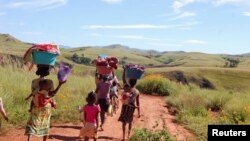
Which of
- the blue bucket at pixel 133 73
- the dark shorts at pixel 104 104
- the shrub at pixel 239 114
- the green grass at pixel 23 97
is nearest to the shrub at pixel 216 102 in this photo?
the shrub at pixel 239 114

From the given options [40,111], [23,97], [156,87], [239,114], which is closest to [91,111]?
[40,111]

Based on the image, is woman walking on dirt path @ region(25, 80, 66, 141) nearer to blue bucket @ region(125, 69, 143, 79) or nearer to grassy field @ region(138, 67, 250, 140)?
blue bucket @ region(125, 69, 143, 79)

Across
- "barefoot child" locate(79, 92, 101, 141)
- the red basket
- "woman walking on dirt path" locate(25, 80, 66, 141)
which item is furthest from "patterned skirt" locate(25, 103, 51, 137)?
the red basket

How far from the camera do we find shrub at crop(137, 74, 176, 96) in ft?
75.5

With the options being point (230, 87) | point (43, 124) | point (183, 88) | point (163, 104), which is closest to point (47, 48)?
point (43, 124)

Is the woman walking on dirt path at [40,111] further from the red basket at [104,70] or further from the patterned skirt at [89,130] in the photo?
the red basket at [104,70]

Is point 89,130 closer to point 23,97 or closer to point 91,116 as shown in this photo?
point 91,116

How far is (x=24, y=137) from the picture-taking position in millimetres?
10875

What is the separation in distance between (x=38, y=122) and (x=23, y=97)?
469 centimetres

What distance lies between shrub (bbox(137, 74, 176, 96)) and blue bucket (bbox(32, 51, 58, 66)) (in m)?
14.1

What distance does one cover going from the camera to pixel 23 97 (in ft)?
45.0

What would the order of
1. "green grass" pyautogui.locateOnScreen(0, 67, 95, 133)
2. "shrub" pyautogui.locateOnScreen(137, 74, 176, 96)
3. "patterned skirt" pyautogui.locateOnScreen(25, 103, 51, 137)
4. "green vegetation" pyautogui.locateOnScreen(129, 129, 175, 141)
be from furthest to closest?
1. "shrub" pyautogui.locateOnScreen(137, 74, 176, 96)
2. "green grass" pyautogui.locateOnScreen(0, 67, 95, 133)
3. "green vegetation" pyautogui.locateOnScreen(129, 129, 175, 141)
4. "patterned skirt" pyautogui.locateOnScreen(25, 103, 51, 137)

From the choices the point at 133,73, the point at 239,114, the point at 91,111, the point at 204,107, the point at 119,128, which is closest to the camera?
the point at 91,111

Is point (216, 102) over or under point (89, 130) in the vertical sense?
under
